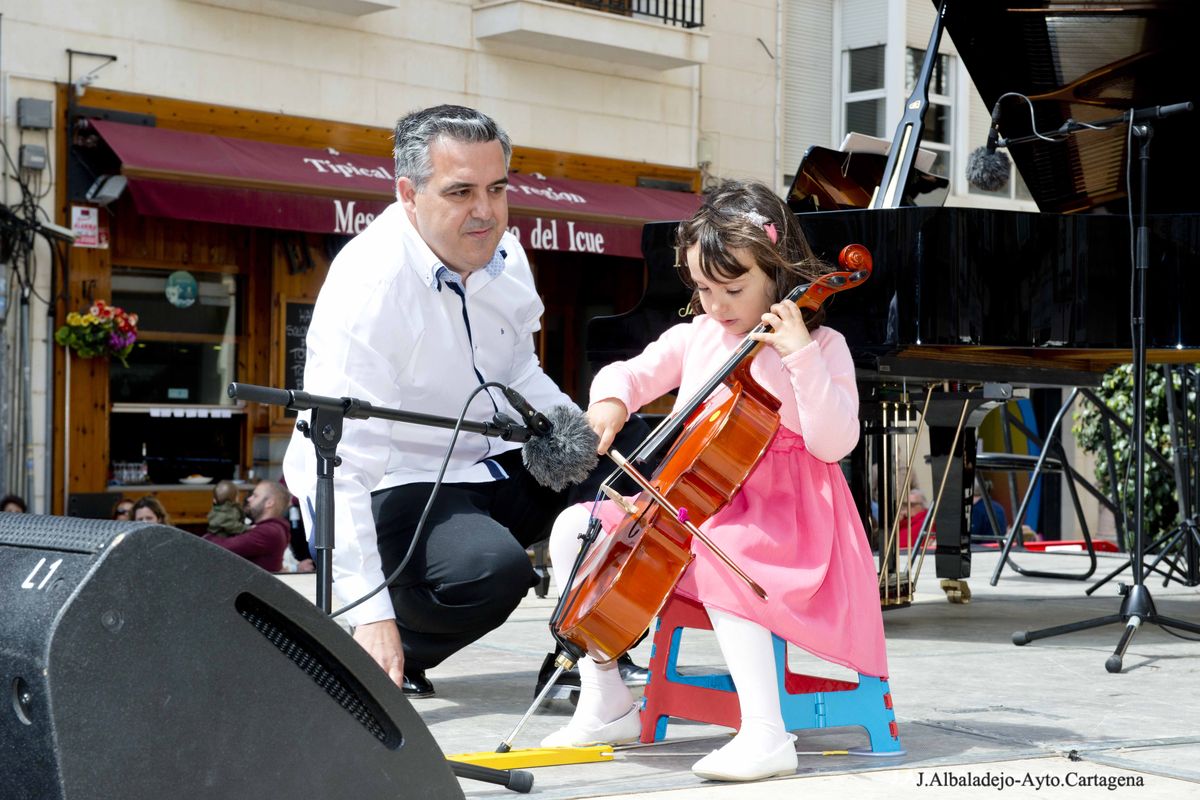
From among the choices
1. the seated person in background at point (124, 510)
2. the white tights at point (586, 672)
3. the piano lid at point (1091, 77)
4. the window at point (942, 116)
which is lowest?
the seated person in background at point (124, 510)

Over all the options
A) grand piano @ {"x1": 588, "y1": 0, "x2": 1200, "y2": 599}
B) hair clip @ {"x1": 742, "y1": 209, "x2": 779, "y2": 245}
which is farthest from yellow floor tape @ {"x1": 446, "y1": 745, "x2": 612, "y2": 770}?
grand piano @ {"x1": 588, "y1": 0, "x2": 1200, "y2": 599}

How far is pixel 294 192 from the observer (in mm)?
10234

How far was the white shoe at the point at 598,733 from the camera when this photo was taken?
3.01m

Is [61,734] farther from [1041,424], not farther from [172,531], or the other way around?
[1041,424]

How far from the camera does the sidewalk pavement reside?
2.73 metres

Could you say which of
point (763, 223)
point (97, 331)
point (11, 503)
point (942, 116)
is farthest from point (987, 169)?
point (942, 116)

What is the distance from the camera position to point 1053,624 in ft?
17.5

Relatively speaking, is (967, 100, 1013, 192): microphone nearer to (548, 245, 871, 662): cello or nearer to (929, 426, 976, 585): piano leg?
(929, 426, 976, 585): piano leg

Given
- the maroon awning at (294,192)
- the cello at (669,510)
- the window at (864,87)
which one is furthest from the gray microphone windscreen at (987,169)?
the window at (864,87)

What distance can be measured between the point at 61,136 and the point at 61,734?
9137 millimetres

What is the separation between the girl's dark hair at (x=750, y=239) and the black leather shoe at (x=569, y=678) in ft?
3.21

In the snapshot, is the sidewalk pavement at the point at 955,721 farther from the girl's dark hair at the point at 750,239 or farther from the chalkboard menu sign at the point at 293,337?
the chalkboard menu sign at the point at 293,337

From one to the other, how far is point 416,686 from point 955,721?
1.30 m

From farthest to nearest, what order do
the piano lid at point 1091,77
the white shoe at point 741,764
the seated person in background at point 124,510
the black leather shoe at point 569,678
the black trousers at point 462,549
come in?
the seated person in background at point 124,510
the piano lid at point 1091,77
the black leather shoe at point 569,678
the black trousers at point 462,549
the white shoe at point 741,764
